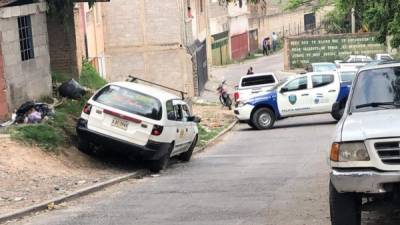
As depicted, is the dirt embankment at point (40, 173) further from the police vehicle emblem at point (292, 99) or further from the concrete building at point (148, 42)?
the concrete building at point (148, 42)

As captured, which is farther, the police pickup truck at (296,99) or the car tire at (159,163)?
the police pickup truck at (296,99)

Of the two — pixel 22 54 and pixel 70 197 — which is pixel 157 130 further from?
pixel 22 54

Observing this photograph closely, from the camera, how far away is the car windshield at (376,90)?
8.27 m

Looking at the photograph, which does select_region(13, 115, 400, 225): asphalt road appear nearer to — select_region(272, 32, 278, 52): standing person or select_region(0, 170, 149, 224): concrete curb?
select_region(0, 170, 149, 224): concrete curb

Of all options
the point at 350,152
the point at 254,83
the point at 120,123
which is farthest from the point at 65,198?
the point at 254,83

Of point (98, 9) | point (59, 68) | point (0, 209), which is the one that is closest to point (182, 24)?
point (98, 9)

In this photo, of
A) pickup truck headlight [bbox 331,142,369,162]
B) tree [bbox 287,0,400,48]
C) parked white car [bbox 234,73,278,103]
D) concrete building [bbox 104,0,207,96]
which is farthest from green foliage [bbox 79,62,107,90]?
pickup truck headlight [bbox 331,142,369,162]

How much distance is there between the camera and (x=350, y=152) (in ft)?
23.1

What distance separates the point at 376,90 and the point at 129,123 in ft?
24.1

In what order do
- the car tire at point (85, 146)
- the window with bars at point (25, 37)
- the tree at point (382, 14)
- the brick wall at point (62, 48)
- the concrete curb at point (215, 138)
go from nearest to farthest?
the car tire at point (85, 146)
the tree at point (382, 14)
the window with bars at point (25, 37)
the brick wall at point (62, 48)
the concrete curb at point (215, 138)

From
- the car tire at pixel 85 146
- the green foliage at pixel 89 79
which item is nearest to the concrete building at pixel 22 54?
the car tire at pixel 85 146

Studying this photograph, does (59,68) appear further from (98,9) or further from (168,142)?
(98,9)

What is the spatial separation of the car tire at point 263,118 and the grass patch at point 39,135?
45.1ft

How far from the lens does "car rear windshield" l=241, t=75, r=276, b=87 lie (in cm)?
3516
